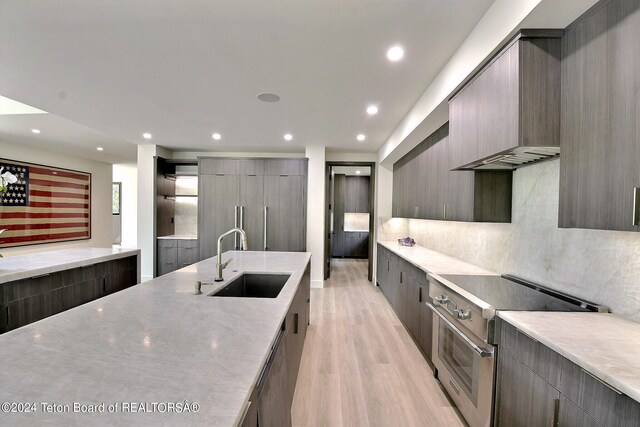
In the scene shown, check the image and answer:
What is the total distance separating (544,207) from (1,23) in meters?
3.86

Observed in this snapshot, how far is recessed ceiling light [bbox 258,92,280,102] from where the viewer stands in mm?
2941

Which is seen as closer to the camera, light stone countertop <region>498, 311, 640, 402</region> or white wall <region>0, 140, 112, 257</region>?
light stone countertop <region>498, 311, 640, 402</region>

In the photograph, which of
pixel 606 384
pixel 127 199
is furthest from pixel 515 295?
pixel 127 199

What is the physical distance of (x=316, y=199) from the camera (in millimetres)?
5289

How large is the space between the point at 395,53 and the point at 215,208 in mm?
4249

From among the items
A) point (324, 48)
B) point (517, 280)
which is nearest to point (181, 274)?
point (324, 48)

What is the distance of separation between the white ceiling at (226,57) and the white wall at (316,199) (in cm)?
132

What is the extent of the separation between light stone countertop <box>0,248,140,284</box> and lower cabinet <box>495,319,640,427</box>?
11.0 ft

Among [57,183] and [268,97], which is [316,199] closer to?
[268,97]

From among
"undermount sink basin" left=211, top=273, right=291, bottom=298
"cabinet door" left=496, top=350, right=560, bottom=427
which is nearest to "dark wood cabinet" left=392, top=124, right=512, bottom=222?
"cabinet door" left=496, top=350, right=560, bottom=427

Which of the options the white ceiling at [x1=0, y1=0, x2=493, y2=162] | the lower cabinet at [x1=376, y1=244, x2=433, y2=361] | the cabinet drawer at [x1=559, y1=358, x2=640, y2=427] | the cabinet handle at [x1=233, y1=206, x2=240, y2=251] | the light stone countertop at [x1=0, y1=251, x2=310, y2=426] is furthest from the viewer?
the cabinet handle at [x1=233, y1=206, x2=240, y2=251]

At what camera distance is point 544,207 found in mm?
2012

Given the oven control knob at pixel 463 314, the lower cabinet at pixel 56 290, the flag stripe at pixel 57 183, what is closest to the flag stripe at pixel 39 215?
the flag stripe at pixel 57 183

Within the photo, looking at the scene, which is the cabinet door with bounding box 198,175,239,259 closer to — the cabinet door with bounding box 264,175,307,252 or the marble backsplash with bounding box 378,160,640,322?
the cabinet door with bounding box 264,175,307,252
